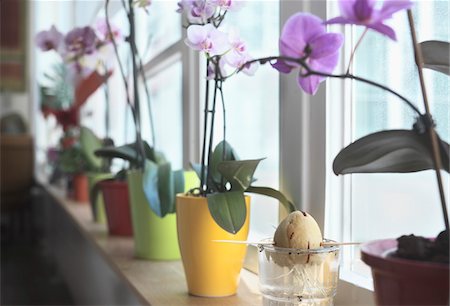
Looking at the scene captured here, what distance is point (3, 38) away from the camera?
5.36 metres

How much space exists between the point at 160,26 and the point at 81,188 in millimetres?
942

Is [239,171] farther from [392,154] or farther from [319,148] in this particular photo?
[392,154]

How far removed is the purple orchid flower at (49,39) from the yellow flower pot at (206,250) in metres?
0.77

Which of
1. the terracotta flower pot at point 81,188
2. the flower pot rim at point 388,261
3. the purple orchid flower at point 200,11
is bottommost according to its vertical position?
the terracotta flower pot at point 81,188

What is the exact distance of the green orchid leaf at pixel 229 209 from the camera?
0.90 m

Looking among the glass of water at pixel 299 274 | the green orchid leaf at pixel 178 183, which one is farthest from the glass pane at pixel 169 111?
the glass of water at pixel 299 274

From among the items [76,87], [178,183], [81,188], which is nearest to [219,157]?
[178,183]

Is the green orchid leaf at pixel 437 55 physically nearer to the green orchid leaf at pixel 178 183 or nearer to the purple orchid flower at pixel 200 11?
the purple orchid flower at pixel 200 11

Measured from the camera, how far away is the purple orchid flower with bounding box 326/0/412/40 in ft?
1.80

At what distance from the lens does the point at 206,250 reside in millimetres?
966

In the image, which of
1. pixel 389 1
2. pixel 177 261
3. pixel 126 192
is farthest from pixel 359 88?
pixel 126 192

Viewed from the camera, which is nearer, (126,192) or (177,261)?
(177,261)

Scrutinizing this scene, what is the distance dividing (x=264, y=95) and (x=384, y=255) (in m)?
0.67

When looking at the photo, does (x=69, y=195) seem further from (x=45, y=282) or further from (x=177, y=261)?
(x=177, y=261)
